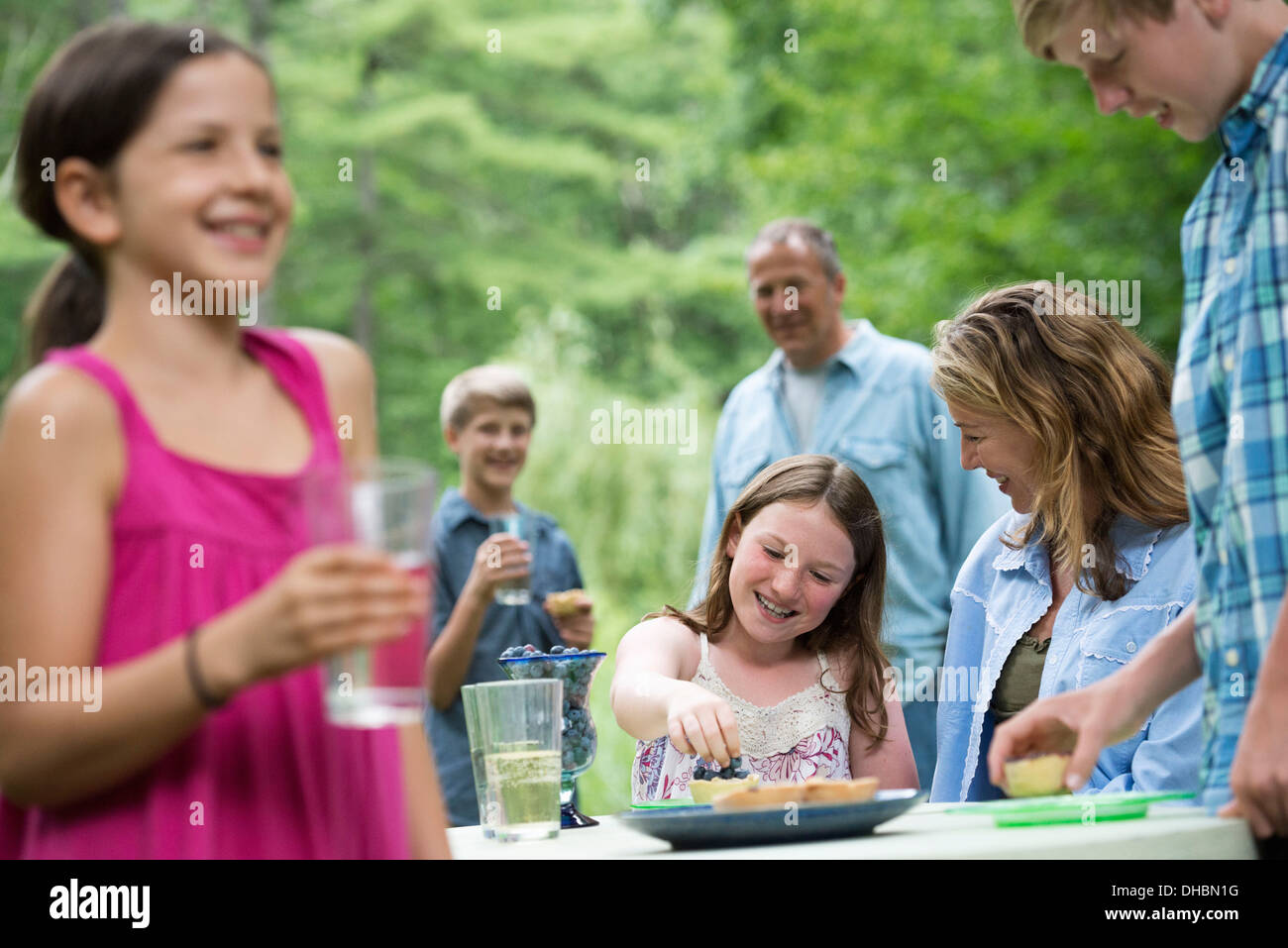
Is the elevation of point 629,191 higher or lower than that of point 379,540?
higher

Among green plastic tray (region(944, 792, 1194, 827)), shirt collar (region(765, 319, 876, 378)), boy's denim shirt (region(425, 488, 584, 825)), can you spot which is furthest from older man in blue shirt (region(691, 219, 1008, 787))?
green plastic tray (region(944, 792, 1194, 827))

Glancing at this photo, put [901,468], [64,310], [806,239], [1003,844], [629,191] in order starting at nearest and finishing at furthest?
[64,310]
[1003,844]
[901,468]
[806,239]
[629,191]

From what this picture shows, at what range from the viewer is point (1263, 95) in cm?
182

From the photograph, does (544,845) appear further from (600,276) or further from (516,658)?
(600,276)

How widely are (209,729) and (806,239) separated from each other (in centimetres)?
379

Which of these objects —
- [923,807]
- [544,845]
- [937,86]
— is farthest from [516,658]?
[937,86]

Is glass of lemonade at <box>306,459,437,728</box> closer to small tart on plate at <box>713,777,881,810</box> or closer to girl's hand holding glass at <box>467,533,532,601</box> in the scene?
small tart on plate at <box>713,777,881,810</box>

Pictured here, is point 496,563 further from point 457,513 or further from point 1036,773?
point 1036,773

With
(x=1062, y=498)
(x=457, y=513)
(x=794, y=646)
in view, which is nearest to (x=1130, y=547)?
(x=1062, y=498)

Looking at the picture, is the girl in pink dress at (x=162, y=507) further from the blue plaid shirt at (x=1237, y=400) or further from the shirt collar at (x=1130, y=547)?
the shirt collar at (x=1130, y=547)

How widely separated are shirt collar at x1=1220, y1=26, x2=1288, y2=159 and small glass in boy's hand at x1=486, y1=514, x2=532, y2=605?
2.63 meters

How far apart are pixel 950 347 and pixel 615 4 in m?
14.5

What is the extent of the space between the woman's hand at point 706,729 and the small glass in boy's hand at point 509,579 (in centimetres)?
174

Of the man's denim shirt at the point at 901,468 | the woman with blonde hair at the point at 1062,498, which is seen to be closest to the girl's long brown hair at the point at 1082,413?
the woman with blonde hair at the point at 1062,498
